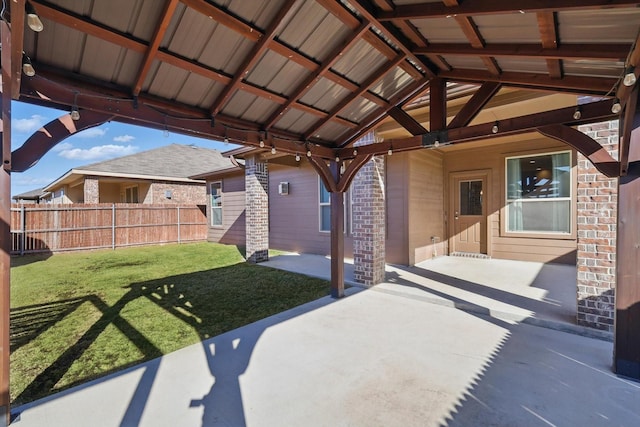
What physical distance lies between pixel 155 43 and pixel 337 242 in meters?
3.55

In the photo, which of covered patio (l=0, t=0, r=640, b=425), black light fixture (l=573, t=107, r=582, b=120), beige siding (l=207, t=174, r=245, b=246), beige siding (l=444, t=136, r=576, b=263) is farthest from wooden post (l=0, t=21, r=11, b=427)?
beige siding (l=207, t=174, r=245, b=246)

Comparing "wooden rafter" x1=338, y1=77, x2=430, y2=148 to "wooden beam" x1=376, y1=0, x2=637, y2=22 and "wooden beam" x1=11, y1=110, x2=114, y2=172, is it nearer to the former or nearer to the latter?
"wooden beam" x1=376, y1=0, x2=637, y2=22

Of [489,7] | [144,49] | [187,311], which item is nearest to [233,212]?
[187,311]

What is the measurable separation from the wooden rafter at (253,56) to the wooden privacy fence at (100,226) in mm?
9963

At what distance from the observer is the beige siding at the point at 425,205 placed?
23.5 ft

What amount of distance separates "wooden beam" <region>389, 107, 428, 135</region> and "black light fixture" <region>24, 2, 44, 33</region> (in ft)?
11.7

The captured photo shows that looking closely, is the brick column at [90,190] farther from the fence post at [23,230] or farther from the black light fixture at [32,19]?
the black light fixture at [32,19]

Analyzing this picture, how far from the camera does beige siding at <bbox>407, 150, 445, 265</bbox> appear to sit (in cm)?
717

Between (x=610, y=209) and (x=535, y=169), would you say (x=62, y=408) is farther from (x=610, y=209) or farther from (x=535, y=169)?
(x=535, y=169)

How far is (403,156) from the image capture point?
704 centimetres

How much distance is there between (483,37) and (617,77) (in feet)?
4.15

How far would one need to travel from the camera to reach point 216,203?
12883mm

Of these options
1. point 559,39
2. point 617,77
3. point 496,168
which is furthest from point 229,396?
point 496,168

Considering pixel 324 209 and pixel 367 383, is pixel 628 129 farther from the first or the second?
pixel 324 209
